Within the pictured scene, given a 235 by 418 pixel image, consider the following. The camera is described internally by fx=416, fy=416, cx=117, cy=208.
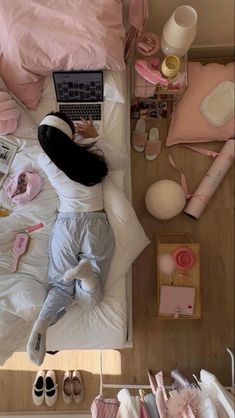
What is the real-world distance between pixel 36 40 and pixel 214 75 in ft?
2.88

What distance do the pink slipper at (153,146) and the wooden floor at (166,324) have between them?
0.03m

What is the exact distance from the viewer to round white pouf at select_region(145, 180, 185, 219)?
1868 mm

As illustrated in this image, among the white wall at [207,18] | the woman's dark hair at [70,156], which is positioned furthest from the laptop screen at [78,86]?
the white wall at [207,18]

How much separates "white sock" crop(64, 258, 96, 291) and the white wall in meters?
1.18

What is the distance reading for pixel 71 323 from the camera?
163cm

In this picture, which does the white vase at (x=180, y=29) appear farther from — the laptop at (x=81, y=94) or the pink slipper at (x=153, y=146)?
the pink slipper at (x=153, y=146)

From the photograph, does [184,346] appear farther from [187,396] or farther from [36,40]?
[36,40]

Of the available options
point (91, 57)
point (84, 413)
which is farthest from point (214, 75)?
Answer: point (84, 413)

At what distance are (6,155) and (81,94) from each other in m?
0.42

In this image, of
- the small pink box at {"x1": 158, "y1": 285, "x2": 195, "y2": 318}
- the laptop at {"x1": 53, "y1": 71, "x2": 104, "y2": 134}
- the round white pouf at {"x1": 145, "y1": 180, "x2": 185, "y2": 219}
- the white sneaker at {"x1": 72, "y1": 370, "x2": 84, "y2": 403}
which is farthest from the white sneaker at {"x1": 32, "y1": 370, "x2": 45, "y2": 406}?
the laptop at {"x1": 53, "y1": 71, "x2": 104, "y2": 134}

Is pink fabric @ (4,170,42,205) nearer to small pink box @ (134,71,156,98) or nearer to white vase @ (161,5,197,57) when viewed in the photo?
small pink box @ (134,71,156,98)

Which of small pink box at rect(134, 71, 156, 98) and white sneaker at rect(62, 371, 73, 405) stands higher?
small pink box at rect(134, 71, 156, 98)

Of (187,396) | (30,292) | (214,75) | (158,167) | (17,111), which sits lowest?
(187,396)

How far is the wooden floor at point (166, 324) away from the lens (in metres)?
1.93
